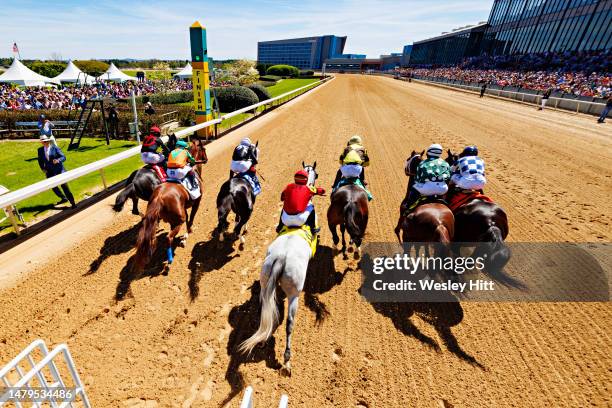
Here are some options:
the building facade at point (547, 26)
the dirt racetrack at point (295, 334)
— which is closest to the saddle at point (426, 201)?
the dirt racetrack at point (295, 334)

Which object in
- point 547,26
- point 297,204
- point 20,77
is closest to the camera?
point 297,204

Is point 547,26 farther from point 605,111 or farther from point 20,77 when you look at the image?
point 20,77

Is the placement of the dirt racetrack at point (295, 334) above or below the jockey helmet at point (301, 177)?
below

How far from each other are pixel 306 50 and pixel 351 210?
17927 centimetres

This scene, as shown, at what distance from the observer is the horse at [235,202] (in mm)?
5625

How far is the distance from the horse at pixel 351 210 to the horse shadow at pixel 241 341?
69.2 inches

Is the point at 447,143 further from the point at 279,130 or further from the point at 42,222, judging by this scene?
the point at 42,222

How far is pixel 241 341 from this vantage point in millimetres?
4094

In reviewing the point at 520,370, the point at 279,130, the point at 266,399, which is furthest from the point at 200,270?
the point at 279,130

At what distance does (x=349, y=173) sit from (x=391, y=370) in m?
3.58

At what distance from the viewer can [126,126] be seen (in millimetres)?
15289

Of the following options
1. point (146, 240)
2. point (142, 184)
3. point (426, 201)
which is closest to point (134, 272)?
point (146, 240)

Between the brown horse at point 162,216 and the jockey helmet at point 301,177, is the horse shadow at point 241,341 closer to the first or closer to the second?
the brown horse at point 162,216

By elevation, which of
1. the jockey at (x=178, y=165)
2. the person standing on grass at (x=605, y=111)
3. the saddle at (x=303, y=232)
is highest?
the person standing on grass at (x=605, y=111)
